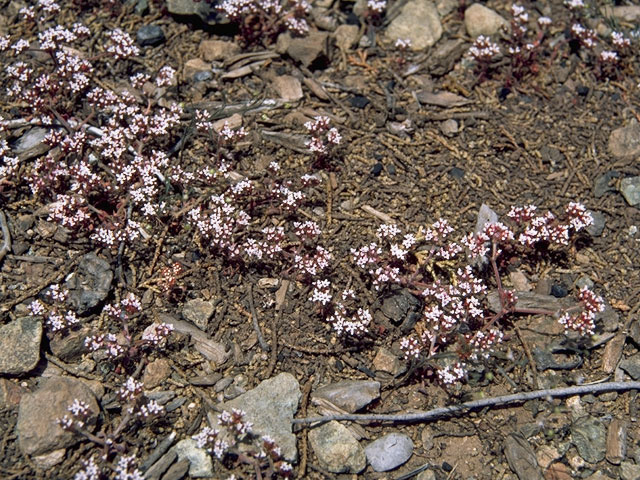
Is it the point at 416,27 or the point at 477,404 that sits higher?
the point at 416,27

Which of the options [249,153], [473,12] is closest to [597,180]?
[473,12]

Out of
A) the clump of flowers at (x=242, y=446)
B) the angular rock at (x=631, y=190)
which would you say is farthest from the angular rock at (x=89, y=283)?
the angular rock at (x=631, y=190)

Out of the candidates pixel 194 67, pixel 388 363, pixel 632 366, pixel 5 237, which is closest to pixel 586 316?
pixel 632 366

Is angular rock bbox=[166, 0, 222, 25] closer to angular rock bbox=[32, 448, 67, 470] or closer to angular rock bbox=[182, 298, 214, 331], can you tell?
angular rock bbox=[182, 298, 214, 331]

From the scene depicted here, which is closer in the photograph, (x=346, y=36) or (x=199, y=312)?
(x=199, y=312)

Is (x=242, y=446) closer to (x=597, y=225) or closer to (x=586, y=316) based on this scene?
(x=586, y=316)

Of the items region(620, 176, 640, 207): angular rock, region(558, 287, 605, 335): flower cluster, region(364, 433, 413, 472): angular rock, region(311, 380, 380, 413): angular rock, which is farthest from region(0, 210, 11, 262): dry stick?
region(620, 176, 640, 207): angular rock

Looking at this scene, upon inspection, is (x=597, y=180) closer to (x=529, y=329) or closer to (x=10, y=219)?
(x=529, y=329)
